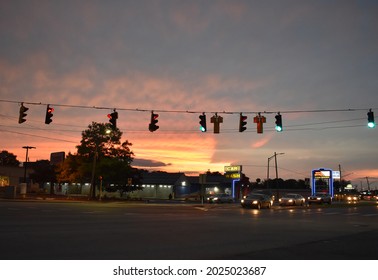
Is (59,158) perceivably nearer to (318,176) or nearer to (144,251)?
(318,176)

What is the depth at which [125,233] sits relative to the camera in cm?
1486

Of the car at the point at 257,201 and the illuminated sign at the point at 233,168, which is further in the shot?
the illuminated sign at the point at 233,168

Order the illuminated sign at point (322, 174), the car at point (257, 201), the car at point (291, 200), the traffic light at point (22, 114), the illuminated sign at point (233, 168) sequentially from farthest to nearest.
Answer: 1. the illuminated sign at point (233, 168)
2. the illuminated sign at point (322, 174)
3. the car at point (291, 200)
4. the car at point (257, 201)
5. the traffic light at point (22, 114)

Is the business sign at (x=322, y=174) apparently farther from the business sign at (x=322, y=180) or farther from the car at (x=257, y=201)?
the car at (x=257, y=201)

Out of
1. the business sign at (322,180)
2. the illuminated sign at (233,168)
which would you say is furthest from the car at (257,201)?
the business sign at (322,180)

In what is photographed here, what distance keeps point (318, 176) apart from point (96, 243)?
7039cm

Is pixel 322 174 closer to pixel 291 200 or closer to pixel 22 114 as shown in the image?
pixel 291 200

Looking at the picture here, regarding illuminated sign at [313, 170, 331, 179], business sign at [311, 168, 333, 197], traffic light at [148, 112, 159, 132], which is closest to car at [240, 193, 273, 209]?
traffic light at [148, 112, 159, 132]

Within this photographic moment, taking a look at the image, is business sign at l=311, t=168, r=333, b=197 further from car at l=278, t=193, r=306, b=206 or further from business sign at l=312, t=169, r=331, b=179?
car at l=278, t=193, r=306, b=206

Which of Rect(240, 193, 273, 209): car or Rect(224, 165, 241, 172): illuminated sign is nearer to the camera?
Rect(240, 193, 273, 209): car

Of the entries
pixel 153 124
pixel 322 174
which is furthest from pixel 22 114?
pixel 322 174

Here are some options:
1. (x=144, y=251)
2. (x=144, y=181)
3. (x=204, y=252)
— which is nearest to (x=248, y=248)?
(x=204, y=252)
